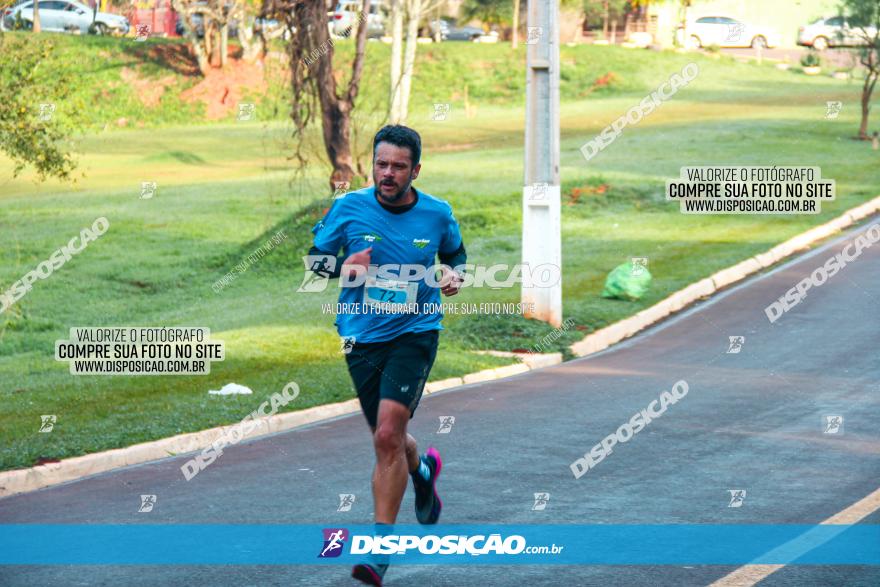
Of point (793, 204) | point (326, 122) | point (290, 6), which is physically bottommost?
point (793, 204)

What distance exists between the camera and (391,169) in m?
7.05

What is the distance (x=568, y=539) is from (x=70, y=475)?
416 cm

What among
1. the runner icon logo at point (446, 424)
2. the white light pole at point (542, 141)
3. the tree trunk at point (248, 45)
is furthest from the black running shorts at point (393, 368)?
the tree trunk at point (248, 45)

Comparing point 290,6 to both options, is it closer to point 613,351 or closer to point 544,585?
point 613,351

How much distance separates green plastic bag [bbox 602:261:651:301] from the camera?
18953 mm

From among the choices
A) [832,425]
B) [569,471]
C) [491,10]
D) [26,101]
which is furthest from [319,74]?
[491,10]

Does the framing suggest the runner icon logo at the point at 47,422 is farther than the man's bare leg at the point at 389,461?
Yes

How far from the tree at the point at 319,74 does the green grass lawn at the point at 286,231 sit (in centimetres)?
139

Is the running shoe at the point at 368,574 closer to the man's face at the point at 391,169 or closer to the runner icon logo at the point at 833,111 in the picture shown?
the man's face at the point at 391,169

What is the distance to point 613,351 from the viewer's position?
1650 centimetres

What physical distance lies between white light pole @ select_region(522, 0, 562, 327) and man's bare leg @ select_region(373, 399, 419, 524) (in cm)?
976

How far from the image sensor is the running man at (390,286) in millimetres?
7031

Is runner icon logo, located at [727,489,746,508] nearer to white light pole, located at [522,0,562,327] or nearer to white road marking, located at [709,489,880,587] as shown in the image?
white road marking, located at [709,489,880,587]

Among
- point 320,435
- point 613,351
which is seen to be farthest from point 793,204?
point 320,435
